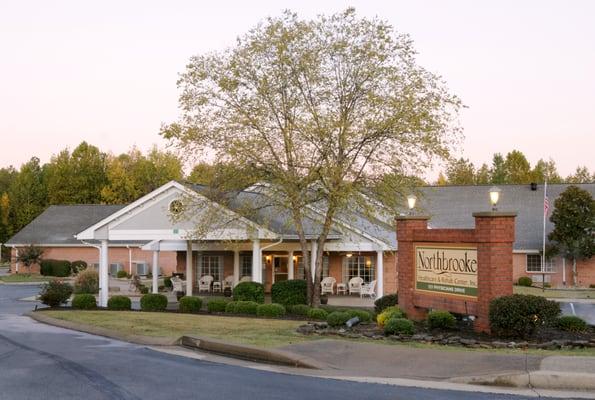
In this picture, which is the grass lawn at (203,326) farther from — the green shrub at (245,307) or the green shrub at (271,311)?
the green shrub at (245,307)

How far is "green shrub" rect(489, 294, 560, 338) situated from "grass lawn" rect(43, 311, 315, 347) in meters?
3.87

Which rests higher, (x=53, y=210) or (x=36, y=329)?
(x=53, y=210)

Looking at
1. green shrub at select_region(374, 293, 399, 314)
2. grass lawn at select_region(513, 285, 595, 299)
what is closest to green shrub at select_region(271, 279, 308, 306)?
green shrub at select_region(374, 293, 399, 314)

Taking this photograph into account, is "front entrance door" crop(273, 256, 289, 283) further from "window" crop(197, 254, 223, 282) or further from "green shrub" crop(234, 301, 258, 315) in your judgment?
"green shrub" crop(234, 301, 258, 315)

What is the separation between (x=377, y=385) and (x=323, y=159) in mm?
15466

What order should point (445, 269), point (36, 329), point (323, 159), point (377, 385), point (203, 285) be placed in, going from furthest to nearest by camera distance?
point (203, 285)
point (323, 159)
point (36, 329)
point (445, 269)
point (377, 385)

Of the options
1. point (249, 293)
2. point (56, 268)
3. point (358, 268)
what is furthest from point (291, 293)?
point (56, 268)

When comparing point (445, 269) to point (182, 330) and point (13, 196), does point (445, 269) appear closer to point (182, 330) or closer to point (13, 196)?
point (182, 330)

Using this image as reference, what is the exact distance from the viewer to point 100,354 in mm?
14930

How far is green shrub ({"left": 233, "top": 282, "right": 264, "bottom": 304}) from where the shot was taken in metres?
29.1

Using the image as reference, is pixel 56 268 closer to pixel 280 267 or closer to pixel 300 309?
pixel 280 267

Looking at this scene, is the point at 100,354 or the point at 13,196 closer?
the point at 100,354

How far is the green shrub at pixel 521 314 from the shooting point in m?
14.8

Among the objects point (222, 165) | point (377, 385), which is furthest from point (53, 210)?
point (377, 385)
